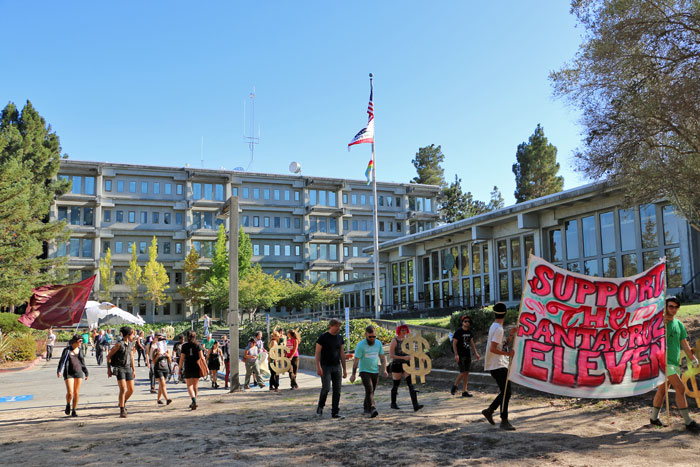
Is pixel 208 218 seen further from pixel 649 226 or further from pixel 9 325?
pixel 649 226

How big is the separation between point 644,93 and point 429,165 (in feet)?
251

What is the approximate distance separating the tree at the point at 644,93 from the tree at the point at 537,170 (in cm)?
5445

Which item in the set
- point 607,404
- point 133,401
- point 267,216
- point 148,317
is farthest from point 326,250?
point 607,404

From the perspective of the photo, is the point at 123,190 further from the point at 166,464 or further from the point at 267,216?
the point at 166,464

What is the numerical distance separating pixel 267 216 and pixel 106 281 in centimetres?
1940

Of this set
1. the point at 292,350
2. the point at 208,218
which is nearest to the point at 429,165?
the point at 208,218

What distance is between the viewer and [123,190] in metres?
65.7

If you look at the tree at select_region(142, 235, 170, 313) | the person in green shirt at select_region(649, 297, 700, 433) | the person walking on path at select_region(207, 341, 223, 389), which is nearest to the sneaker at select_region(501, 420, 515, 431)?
the person in green shirt at select_region(649, 297, 700, 433)

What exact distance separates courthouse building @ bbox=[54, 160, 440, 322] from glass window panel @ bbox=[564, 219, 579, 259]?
34916mm

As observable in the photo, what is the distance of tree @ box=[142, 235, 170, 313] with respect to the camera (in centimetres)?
6097

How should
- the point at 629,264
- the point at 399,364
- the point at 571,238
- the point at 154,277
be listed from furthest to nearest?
1. the point at 154,277
2. the point at 571,238
3. the point at 629,264
4. the point at 399,364

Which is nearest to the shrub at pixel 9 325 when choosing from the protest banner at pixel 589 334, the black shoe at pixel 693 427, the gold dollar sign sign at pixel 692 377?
the protest banner at pixel 589 334

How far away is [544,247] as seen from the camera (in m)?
29.8

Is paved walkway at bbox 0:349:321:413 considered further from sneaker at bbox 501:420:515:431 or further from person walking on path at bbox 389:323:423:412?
sneaker at bbox 501:420:515:431
